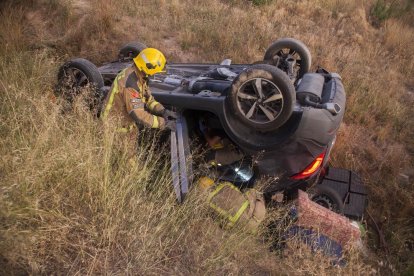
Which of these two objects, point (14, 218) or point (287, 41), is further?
point (287, 41)

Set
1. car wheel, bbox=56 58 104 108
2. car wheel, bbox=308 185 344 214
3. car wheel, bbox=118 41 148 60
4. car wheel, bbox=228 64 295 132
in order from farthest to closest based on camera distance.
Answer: car wheel, bbox=118 41 148 60 < car wheel, bbox=56 58 104 108 < car wheel, bbox=308 185 344 214 < car wheel, bbox=228 64 295 132

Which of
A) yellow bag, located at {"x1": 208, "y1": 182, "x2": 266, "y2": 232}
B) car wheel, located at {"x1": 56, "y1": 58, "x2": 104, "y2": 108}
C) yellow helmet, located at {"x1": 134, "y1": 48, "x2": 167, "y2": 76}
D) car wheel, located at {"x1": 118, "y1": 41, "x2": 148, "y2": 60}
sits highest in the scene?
yellow helmet, located at {"x1": 134, "y1": 48, "x2": 167, "y2": 76}

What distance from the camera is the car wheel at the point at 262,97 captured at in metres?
3.44

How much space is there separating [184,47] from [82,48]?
205 cm

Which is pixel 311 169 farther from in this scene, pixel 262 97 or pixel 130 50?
pixel 130 50

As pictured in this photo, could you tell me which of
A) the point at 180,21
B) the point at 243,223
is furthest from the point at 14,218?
the point at 180,21

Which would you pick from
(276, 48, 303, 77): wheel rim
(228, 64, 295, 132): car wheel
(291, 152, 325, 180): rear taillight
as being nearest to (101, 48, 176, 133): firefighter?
(228, 64, 295, 132): car wheel

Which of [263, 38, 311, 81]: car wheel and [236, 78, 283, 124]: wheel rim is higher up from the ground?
[236, 78, 283, 124]: wheel rim

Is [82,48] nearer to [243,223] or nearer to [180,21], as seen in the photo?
[180,21]

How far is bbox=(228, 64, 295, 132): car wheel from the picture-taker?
3436mm

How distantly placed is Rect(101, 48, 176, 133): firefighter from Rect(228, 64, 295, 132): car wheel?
81 cm

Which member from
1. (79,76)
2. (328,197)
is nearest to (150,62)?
(79,76)

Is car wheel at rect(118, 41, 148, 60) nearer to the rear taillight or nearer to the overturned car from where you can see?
the overturned car

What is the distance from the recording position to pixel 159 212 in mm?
3150
